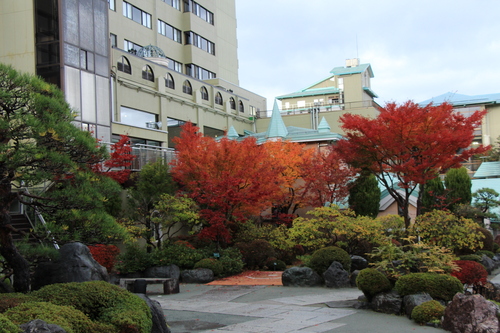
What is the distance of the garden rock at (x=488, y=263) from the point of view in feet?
76.8

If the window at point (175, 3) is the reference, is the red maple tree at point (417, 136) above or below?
below

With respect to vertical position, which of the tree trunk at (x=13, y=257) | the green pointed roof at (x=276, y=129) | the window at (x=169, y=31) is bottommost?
the tree trunk at (x=13, y=257)

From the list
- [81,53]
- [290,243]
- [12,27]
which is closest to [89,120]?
[81,53]

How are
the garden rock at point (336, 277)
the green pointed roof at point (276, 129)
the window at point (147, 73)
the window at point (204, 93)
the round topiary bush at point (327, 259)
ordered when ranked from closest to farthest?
1. the garden rock at point (336, 277)
2. the round topiary bush at point (327, 259)
3. the window at point (147, 73)
4. the green pointed roof at point (276, 129)
5. the window at point (204, 93)

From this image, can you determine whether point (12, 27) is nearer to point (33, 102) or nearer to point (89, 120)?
point (89, 120)

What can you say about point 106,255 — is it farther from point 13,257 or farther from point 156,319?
point 156,319

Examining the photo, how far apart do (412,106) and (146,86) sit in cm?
1865

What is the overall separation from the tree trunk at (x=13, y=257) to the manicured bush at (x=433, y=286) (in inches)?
345

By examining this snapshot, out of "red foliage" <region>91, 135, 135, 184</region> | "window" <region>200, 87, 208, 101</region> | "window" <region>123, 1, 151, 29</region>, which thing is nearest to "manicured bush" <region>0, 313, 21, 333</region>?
"red foliage" <region>91, 135, 135, 184</region>

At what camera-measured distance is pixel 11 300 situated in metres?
8.68

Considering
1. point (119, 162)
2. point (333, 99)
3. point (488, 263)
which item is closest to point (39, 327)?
point (119, 162)

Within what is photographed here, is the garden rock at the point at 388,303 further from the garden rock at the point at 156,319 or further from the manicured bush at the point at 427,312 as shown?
the garden rock at the point at 156,319

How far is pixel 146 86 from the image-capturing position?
112 ft

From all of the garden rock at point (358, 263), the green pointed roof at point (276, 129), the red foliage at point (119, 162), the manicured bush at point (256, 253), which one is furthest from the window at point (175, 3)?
the garden rock at point (358, 263)
